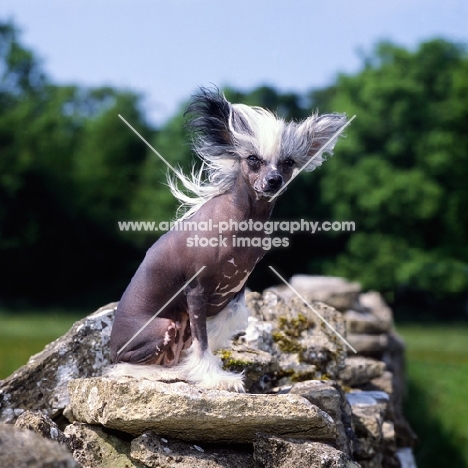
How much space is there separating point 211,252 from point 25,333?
1986 cm

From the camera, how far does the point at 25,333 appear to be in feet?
79.6

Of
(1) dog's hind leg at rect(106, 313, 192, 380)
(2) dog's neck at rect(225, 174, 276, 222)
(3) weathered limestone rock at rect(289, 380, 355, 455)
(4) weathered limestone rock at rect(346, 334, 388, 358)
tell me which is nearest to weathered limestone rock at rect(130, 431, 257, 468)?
(1) dog's hind leg at rect(106, 313, 192, 380)

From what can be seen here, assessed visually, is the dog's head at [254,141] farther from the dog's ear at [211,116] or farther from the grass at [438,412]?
the grass at [438,412]

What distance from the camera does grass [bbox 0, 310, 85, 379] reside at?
54.6ft

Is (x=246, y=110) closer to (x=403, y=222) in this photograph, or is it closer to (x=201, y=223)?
(x=201, y=223)

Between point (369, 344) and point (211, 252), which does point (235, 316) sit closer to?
point (211, 252)

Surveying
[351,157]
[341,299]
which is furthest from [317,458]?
[351,157]

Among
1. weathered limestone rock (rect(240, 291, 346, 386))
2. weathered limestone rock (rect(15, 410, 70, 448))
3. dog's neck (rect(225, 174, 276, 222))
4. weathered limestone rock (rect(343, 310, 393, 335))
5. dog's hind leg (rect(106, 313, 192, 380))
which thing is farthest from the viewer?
weathered limestone rock (rect(343, 310, 393, 335))

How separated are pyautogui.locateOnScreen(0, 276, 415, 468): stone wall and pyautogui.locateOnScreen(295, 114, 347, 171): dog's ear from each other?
165 cm

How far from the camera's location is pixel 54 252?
39969 millimetres

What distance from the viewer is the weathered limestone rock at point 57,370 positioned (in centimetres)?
612

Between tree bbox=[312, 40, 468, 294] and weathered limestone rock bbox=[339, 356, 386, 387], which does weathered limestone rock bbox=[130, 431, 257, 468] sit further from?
tree bbox=[312, 40, 468, 294]

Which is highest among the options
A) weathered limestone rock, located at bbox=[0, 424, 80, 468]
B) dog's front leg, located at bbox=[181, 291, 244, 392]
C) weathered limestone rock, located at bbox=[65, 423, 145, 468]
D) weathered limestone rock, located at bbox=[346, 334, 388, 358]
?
weathered limestone rock, located at bbox=[346, 334, 388, 358]

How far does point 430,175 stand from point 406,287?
5745mm
